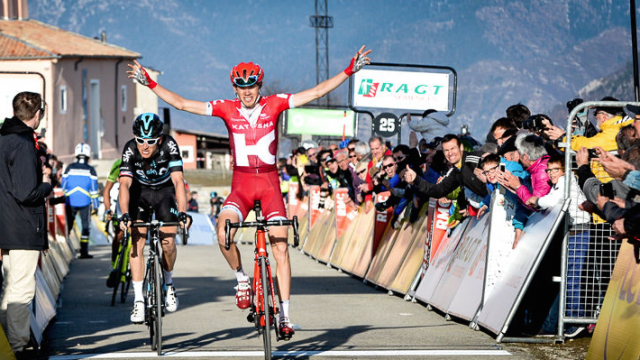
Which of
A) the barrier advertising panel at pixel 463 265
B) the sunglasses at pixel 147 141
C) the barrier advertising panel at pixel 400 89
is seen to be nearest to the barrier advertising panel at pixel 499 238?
the barrier advertising panel at pixel 463 265

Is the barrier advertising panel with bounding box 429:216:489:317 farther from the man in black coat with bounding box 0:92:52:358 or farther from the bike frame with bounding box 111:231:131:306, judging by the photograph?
the man in black coat with bounding box 0:92:52:358

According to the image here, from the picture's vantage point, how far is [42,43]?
7706cm

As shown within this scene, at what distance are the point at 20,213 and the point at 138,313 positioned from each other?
1.78 meters

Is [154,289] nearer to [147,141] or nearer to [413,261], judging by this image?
[147,141]

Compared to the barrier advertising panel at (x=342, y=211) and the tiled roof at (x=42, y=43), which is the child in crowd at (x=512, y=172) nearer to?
the barrier advertising panel at (x=342, y=211)

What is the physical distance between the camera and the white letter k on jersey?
33.6 ft

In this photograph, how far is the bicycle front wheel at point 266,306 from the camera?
889cm

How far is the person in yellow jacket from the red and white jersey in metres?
2.77

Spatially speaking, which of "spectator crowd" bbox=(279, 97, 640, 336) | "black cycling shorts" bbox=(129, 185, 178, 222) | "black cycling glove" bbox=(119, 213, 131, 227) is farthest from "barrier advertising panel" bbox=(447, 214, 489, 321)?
"black cycling glove" bbox=(119, 213, 131, 227)

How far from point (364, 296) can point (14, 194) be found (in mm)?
6713

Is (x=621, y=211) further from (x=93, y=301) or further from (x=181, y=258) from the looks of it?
(x=181, y=258)

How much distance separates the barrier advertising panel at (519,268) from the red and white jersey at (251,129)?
2.49 m

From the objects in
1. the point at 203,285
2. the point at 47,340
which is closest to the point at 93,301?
the point at 203,285

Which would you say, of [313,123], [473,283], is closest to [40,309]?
[473,283]
